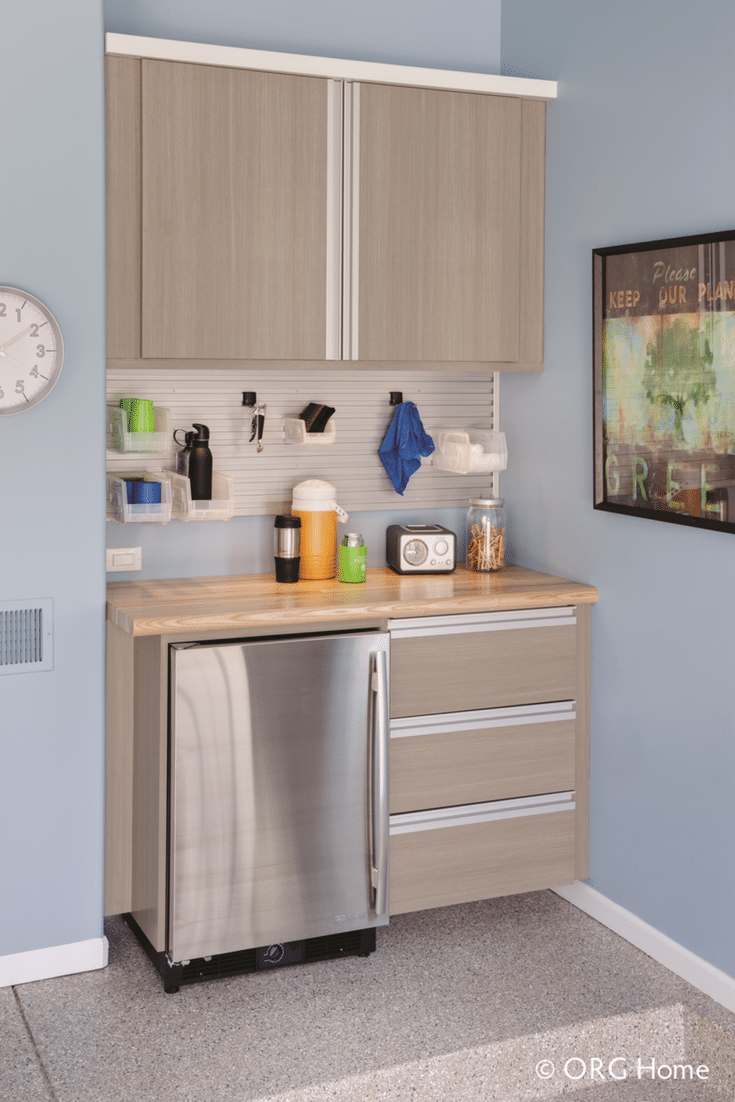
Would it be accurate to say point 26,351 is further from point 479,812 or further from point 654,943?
point 654,943

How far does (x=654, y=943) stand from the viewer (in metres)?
3.11

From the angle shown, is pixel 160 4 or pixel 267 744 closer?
pixel 267 744

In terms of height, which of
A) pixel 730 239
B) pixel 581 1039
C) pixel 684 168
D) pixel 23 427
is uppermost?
pixel 684 168

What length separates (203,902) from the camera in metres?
2.91

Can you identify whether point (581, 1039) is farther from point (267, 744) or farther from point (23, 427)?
point (23, 427)

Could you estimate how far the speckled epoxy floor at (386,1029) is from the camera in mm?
2553

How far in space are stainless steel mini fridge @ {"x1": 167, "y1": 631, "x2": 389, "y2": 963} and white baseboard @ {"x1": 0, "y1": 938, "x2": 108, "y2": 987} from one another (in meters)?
0.27

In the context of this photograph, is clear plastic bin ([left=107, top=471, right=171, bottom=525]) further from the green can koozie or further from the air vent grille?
the green can koozie

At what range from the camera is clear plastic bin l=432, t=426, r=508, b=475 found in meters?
3.61

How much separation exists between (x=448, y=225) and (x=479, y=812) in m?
1.70

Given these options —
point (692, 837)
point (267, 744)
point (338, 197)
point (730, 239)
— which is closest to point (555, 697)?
point (692, 837)

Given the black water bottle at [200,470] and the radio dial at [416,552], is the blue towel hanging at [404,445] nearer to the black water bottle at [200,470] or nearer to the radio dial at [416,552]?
the radio dial at [416,552]

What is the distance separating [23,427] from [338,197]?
1.10 metres

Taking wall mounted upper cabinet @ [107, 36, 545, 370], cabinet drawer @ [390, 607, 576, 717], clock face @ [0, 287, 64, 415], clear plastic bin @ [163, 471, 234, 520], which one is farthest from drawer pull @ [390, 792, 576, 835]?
clock face @ [0, 287, 64, 415]
